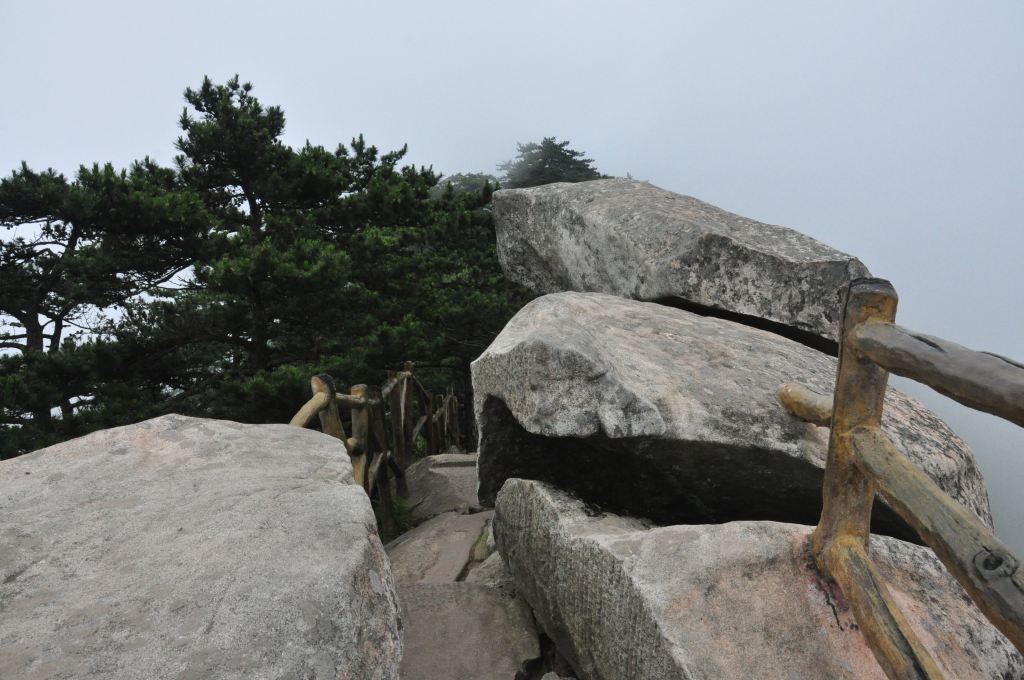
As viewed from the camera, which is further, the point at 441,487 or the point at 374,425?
the point at 441,487

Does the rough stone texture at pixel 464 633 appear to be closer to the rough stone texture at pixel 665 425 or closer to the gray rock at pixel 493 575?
the gray rock at pixel 493 575

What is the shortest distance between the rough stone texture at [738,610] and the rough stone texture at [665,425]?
428 millimetres

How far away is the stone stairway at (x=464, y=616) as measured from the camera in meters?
2.55

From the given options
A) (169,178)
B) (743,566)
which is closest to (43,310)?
(169,178)

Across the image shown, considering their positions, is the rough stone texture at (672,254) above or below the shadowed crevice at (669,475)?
above

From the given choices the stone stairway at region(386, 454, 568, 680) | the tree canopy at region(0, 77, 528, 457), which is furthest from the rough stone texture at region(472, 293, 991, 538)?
the tree canopy at region(0, 77, 528, 457)

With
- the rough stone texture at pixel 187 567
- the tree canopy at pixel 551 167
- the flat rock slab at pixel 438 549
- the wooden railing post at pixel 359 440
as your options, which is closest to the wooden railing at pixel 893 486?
the rough stone texture at pixel 187 567

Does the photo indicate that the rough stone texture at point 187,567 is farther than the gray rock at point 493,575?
No

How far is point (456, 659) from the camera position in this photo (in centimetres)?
257

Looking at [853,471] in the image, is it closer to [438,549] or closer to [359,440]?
[438,549]

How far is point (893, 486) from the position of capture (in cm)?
158

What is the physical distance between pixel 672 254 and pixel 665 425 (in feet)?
7.15

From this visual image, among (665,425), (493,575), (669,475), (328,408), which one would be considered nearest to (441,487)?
(328,408)

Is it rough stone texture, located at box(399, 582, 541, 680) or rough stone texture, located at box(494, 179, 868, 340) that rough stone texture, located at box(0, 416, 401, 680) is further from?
rough stone texture, located at box(494, 179, 868, 340)
